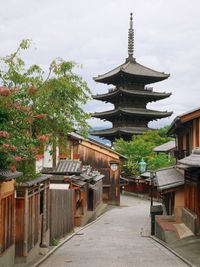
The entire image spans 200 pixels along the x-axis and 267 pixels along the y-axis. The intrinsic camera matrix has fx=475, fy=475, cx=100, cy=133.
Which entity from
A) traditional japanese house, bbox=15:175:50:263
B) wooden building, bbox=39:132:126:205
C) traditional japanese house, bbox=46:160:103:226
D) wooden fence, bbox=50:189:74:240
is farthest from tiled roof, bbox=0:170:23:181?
wooden building, bbox=39:132:126:205

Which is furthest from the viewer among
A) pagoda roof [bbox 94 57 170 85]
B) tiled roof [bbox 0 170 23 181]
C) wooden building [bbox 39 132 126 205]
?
pagoda roof [bbox 94 57 170 85]

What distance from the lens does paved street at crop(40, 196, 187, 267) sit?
1484cm

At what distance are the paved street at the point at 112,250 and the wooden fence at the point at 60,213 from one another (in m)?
0.68

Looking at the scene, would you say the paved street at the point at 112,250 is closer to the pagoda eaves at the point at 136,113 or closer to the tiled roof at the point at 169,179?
the tiled roof at the point at 169,179

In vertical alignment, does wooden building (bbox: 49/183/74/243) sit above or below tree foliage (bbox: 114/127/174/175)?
below

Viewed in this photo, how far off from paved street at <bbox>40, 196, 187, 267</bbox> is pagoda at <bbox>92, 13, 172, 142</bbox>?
1390 inches

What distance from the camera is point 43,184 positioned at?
17.9 metres

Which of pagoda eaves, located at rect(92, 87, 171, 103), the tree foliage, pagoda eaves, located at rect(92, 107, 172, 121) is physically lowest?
the tree foliage

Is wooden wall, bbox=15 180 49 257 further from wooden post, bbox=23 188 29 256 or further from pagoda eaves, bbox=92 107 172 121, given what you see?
pagoda eaves, bbox=92 107 172 121

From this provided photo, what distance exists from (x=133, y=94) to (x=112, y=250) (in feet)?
152

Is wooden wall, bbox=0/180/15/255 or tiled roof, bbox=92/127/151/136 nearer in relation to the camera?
wooden wall, bbox=0/180/15/255

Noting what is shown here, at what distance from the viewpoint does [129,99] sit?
65.1 meters

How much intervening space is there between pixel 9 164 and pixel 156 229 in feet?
46.5

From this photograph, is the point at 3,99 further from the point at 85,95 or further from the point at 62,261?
the point at 85,95
